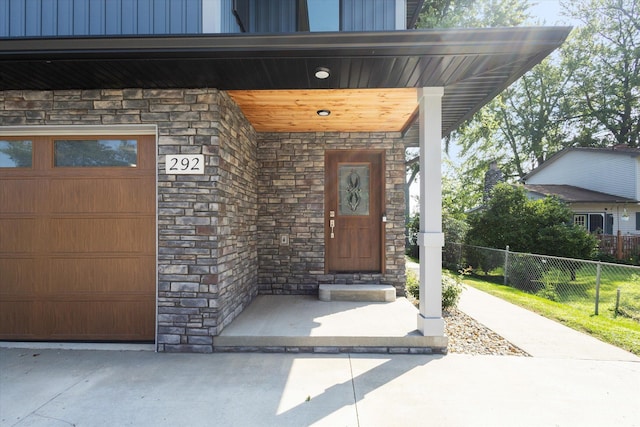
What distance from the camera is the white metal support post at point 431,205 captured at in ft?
11.1

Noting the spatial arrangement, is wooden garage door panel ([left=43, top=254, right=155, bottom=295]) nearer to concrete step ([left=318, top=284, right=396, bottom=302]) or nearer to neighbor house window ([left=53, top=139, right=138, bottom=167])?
neighbor house window ([left=53, top=139, right=138, bottom=167])

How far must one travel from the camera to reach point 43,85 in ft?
10.8

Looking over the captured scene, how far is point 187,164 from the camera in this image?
3354 mm

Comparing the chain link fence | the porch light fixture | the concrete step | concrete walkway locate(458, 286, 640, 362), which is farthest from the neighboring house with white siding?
the concrete step

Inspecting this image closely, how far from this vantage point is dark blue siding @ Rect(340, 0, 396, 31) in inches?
169

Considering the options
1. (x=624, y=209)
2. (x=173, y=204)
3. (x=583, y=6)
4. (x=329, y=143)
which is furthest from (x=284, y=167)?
(x=583, y=6)

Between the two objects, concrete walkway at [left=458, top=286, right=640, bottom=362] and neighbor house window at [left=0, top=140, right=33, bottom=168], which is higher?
neighbor house window at [left=0, top=140, right=33, bottom=168]

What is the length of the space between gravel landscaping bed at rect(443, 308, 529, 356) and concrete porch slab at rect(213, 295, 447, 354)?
37 cm

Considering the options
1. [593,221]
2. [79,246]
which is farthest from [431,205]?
[593,221]

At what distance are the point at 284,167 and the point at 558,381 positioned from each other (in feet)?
13.7

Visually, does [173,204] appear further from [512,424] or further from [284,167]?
[512,424]

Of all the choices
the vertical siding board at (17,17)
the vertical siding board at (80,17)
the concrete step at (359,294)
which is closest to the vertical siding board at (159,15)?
the vertical siding board at (80,17)

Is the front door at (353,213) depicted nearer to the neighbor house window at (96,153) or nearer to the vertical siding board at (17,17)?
the neighbor house window at (96,153)

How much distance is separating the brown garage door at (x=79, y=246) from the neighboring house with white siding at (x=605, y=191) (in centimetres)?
1611
